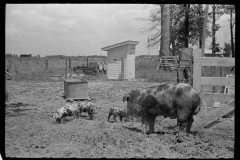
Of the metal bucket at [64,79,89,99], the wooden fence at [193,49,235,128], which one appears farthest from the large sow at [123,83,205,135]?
the metal bucket at [64,79,89,99]

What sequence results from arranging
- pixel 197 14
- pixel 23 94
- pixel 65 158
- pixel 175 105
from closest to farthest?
pixel 65 158 → pixel 175 105 → pixel 23 94 → pixel 197 14

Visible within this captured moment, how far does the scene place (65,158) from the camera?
4148 mm

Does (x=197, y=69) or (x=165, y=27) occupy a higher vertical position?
(x=165, y=27)

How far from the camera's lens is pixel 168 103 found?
512 centimetres

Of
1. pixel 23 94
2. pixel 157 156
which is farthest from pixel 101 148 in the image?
pixel 23 94

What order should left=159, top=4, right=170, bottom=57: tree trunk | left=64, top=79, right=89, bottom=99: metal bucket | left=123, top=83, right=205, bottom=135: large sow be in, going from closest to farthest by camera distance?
1. left=123, top=83, right=205, bottom=135: large sow
2. left=64, top=79, right=89, bottom=99: metal bucket
3. left=159, top=4, right=170, bottom=57: tree trunk

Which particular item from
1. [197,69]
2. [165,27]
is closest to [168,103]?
[197,69]

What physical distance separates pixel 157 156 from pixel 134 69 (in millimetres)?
13131

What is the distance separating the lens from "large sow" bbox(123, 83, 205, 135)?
5.02m

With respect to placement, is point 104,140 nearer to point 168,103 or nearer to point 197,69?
point 168,103

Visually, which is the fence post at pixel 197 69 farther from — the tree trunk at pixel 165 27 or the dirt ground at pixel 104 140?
the tree trunk at pixel 165 27

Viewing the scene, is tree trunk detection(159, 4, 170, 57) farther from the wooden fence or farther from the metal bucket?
the wooden fence
